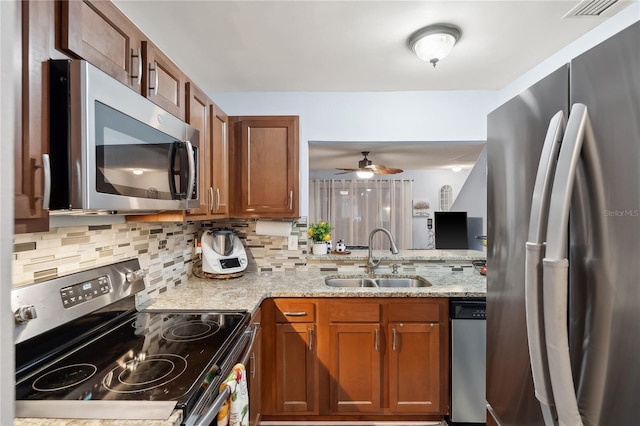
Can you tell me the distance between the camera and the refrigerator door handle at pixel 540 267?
673 millimetres

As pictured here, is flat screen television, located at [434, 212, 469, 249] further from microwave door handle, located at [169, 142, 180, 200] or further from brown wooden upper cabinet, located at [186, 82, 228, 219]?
microwave door handle, located at [169, 142, 180, 200]

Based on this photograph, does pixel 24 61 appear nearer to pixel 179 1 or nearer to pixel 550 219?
pixel 179 1

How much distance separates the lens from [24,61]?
0.77 metres

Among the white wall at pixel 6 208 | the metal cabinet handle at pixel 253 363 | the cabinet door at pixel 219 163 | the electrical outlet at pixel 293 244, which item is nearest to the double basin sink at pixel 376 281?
the electrical outlet at pixel 293 244

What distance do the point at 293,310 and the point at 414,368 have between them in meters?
0.86

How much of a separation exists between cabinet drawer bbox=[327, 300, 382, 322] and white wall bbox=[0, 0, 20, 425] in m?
1.95

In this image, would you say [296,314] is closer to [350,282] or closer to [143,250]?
[350,282]

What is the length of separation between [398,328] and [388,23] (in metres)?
1.77

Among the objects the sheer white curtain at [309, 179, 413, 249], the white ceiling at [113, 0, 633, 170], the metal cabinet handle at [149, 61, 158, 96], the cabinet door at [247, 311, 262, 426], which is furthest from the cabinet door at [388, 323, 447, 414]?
the sheer white curtain at [309, 179, 413, 249]

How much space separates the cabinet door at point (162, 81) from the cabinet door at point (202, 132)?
0.25 ft

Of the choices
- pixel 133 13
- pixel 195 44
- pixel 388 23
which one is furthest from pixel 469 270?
pixel 133 13

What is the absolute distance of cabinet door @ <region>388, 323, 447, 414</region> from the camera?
6.97 ft

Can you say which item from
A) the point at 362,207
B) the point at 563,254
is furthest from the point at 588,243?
the point at 362,207

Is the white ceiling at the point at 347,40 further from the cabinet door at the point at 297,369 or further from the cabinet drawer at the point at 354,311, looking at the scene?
the cabinet door at the point at 297,369
